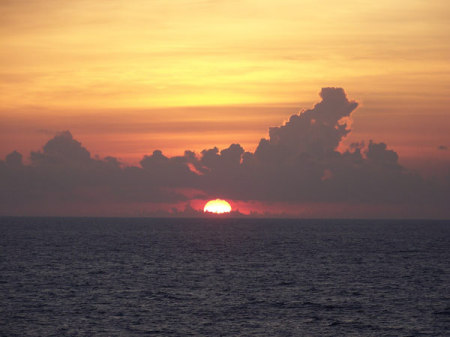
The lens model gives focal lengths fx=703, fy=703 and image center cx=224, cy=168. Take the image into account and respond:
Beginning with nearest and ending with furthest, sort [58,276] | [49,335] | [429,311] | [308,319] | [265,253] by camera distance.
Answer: [49,335]
[308,319]
[429,311]
[58,276]
[265,253]

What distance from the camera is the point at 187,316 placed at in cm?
7281

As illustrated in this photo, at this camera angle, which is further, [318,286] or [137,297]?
[318,286]

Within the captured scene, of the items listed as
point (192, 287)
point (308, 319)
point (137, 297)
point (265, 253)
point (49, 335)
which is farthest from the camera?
point (265, 253)

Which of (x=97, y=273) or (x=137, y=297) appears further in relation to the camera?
(x=97, y=273)

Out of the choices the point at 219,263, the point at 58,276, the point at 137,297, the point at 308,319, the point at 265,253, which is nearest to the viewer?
the point at 308,319

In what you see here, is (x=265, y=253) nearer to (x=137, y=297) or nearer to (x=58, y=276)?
(x=58, y=276)

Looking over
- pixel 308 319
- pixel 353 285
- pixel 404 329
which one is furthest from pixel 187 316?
pixel 353 285

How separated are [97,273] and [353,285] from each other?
42047 mm

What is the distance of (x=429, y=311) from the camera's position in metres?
77.1

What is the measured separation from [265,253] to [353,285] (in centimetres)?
6616

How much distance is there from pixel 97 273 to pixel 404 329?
61395mm

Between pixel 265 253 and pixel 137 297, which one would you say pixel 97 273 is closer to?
pixel 137 297

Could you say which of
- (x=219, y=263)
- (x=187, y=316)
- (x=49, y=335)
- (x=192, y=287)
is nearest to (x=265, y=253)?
(x=219, y=263)

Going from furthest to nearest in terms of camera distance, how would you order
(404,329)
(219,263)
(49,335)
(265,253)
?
(265,253) < (219,263) < (404,329) < (49,335)
